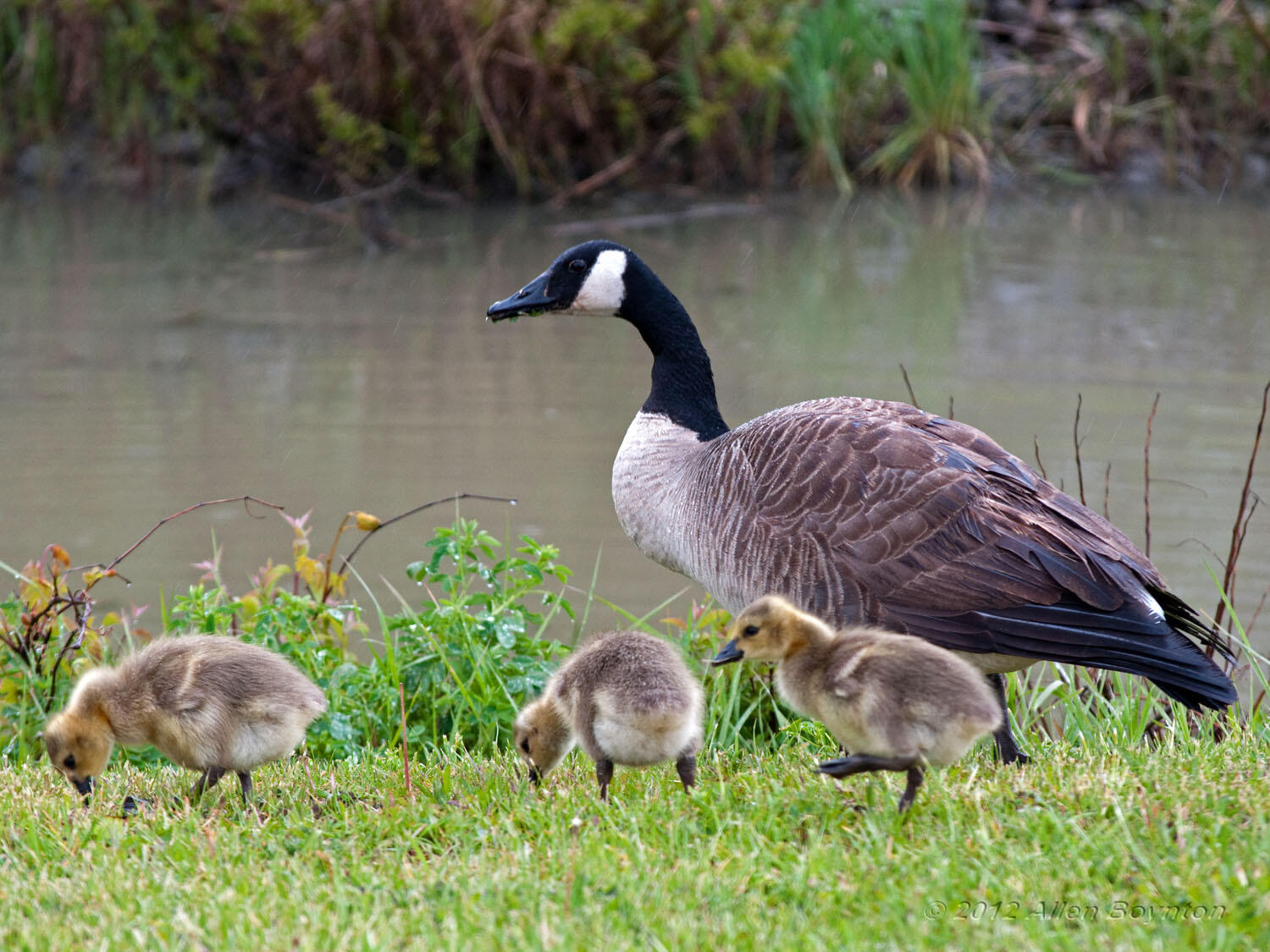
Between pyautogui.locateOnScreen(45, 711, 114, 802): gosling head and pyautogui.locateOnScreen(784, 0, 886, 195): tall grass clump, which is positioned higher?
pyautogui.locateOnScreen(784, 0, 886, 195): tall grass clump

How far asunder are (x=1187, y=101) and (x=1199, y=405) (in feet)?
29.0

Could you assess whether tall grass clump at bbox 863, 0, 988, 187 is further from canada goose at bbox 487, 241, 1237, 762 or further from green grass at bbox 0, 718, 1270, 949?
green grass at bbox 0, 718, 1270, 949

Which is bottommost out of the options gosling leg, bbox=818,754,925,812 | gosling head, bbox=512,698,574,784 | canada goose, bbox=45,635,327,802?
gosling head, bbox=512,698,574,784

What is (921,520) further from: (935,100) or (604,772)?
(935,100)

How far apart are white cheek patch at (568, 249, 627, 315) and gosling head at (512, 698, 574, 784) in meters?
2.39

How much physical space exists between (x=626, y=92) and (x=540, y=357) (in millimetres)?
5532

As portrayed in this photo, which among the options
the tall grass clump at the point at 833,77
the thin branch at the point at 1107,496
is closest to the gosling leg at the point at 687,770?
the thin branch at the point at 1107,496

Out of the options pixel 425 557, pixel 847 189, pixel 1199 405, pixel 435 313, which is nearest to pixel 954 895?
pixel 425 557

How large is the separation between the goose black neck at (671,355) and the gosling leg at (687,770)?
87.5 inches

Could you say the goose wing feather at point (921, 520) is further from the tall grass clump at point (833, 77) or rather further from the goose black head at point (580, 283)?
the tall grass clump at point (833, 77)

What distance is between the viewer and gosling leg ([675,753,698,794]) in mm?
3842

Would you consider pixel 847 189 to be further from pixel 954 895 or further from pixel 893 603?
pixel 954 895

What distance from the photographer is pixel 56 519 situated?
25.9 ft

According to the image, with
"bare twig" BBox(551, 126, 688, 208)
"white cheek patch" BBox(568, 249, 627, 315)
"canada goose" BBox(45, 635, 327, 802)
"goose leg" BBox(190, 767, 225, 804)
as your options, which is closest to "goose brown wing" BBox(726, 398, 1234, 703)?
"white cheek patch" BBox(568, 249, 627, 315)
